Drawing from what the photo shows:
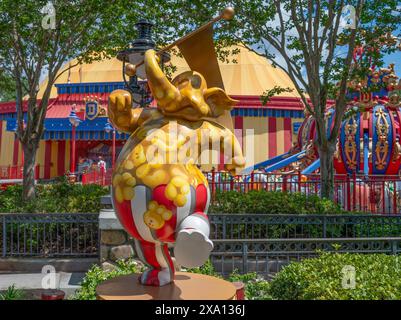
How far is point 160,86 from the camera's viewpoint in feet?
11.3

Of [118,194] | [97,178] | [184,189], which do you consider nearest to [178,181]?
[184,189]

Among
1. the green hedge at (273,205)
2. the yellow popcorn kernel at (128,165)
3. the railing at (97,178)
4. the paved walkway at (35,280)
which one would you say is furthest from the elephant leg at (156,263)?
the railing at (97,178)

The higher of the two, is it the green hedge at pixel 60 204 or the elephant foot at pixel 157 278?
the green hedge at pixel 60 204

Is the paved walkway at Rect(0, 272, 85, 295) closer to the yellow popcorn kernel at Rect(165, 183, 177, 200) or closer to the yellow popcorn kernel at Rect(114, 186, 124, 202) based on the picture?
the yellow popcorn kernel at Rect(114, 186, 124, 202)

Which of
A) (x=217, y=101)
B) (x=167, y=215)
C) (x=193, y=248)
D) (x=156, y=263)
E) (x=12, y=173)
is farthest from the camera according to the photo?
(x=12, y=173)

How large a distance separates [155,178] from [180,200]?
25 centimetres

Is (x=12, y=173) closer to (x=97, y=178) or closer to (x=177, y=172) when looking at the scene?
(x=97, y=178)

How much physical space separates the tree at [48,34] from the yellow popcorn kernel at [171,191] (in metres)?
7.08

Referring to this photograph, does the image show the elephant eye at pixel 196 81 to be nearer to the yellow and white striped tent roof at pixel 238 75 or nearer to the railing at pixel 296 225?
the railing at pixel 296 225

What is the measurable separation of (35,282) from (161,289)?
392 cm

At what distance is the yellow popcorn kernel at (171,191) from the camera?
10.5 feet

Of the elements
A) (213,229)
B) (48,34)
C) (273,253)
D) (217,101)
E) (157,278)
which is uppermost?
(48,34)
